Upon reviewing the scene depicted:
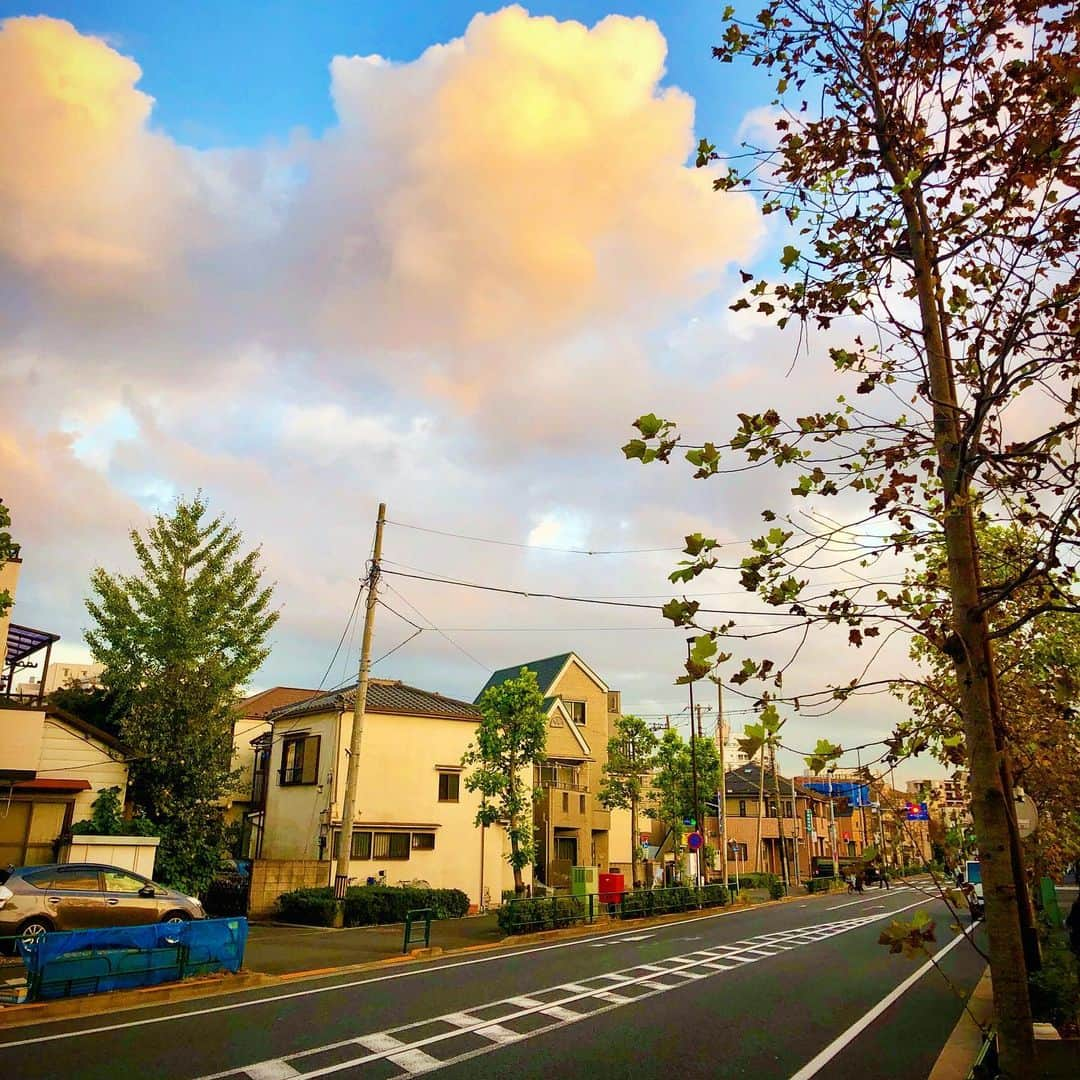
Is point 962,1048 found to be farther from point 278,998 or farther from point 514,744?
point 514,744

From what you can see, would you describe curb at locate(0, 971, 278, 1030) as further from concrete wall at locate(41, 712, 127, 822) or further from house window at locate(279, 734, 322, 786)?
house window at locate(279, 734, 322, 786)

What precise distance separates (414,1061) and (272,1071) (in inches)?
56.3

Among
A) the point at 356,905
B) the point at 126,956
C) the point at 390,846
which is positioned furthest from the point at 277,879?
the point at 126,956

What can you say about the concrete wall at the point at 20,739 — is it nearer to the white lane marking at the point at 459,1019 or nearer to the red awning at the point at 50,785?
the red awning at the point at 50,785

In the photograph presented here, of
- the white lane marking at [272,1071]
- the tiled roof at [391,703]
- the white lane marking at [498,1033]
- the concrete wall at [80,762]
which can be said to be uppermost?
the tiled roof at [391,703]

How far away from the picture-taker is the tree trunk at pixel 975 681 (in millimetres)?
4254

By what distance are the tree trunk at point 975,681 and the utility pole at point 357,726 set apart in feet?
63.3

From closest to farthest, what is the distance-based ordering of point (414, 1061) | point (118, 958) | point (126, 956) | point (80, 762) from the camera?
point (414, 1061) < point (118, 958) < point (126, 956) < point (80, 762)

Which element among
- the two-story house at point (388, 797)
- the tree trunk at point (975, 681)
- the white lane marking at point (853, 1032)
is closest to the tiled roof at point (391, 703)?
the two-story house at point (388, 797)

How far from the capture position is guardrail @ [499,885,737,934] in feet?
76.0

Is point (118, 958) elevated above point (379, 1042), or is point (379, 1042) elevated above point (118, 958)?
point (118, 958)

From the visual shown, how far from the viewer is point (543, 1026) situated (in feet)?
34.9

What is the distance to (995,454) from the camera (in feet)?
16.1

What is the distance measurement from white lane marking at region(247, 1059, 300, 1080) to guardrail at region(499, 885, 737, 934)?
1511cm
